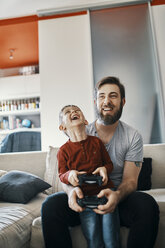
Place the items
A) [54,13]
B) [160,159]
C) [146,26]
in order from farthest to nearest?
[54,13] → [146,26] → [160,159]

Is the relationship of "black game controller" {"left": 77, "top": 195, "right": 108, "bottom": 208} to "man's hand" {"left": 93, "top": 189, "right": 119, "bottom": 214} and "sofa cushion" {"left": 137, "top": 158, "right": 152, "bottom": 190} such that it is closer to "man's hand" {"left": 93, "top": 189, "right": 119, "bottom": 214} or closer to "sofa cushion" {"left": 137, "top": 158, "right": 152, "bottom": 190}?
"man's hand" {"left": 93, "top": 189, "right": 119, "bottom": 214}

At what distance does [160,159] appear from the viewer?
1.92 metres

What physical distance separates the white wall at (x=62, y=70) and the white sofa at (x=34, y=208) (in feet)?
3.38

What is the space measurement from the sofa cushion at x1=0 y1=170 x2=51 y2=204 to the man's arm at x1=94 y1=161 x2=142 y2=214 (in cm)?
75

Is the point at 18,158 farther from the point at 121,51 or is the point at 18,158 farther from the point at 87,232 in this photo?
the point at 121,51

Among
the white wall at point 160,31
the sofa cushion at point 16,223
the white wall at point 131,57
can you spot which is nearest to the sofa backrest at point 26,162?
the sofa cushion at point 16,223

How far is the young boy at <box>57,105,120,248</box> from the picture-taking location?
989mm

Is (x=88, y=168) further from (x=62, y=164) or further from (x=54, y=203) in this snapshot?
(x=54, y=203)

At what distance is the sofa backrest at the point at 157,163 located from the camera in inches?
73.2

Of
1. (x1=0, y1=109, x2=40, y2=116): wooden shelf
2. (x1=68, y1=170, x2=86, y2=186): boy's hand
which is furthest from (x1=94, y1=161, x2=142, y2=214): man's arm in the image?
(x1=0, y1=109, x2=40, y2=116): wooden shelf

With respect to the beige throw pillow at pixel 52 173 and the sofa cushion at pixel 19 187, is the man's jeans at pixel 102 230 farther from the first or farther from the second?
the beige throw pillow at pixel 52 173

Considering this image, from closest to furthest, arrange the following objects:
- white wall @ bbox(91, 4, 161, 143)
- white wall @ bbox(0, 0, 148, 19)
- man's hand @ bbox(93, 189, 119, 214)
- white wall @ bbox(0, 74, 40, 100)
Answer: man's hand @ bbox(93, 189, 119, 214), white wall @ bbox(91, 4, 161, 143), white wall @ bbox(0, 0, 148, 19), white wall @ bbox(0, 74, 40, 100)

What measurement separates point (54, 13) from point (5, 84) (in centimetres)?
219

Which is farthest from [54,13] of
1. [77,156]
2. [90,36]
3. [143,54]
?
[77,156]
